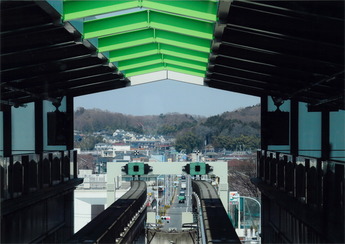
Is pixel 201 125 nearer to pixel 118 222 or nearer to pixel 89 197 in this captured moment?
pixel 89 197

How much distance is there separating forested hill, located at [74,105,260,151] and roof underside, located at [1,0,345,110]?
1516 mm

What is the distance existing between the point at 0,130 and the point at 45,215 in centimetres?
220

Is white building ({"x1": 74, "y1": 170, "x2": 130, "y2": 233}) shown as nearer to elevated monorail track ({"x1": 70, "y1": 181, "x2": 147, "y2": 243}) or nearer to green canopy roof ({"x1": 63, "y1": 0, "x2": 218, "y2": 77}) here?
elevated monorail track ({"x1": 70, "y1": 181, "x2": 147, "y2": 243})

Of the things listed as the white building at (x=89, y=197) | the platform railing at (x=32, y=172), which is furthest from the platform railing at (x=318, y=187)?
the white building at (x=89, y=197)

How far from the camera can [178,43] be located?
11672mm

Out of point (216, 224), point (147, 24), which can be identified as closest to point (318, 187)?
point (216, 224)

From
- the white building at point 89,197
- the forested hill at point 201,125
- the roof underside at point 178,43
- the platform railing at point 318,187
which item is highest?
the roof underside at point 178,43

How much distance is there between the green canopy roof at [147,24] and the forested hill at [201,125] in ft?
7.74

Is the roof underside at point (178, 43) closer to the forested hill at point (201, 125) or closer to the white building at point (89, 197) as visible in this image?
the forested hill at point (201, 125)

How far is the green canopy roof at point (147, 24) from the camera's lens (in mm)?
8867

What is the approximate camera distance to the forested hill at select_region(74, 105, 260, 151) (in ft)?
52.2

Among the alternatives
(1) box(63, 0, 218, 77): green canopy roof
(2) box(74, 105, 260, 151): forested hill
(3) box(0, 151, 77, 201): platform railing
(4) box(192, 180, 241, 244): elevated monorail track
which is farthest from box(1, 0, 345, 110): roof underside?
(4) box(192, 180, 241, 244): elevated monorail track

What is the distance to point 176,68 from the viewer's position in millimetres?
15844

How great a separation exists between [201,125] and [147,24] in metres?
7.62
